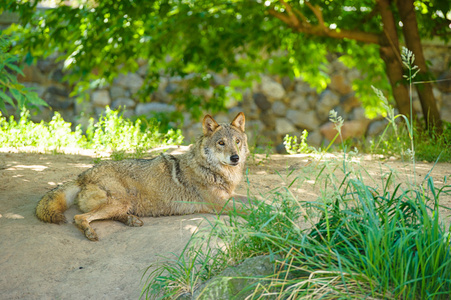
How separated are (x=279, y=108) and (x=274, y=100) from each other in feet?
1.00

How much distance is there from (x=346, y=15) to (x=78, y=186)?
6.60 meters

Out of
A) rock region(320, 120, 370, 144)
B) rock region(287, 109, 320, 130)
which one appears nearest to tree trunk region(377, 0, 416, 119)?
rock region(320, 120, 370, 144)

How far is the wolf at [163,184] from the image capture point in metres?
4.75

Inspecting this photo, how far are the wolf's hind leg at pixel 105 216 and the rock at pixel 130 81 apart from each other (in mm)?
9470

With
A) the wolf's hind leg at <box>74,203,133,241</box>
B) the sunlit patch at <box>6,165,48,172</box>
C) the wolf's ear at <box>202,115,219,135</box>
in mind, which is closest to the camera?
the wolf's hind leg at <box>74,203,133,241</box>

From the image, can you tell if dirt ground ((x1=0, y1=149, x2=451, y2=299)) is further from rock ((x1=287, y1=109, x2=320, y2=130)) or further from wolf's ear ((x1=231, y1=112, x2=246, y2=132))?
rock ((x1=287, y1=109, x2=320, y2=130))

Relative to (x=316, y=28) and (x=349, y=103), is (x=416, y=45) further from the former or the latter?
(x=349, y=103)

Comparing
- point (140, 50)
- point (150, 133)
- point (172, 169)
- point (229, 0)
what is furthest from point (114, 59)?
point (172, 169)

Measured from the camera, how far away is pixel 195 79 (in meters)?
10.2

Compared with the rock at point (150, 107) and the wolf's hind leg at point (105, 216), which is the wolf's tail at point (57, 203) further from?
the rock at point (150, 107)

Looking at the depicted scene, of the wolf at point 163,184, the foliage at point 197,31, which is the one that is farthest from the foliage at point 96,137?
the wolf at point 163,184

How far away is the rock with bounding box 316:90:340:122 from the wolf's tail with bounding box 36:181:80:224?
34.1 ft

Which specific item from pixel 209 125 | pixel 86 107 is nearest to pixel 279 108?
pixel 86 107

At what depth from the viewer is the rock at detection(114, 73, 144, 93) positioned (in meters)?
13.8
